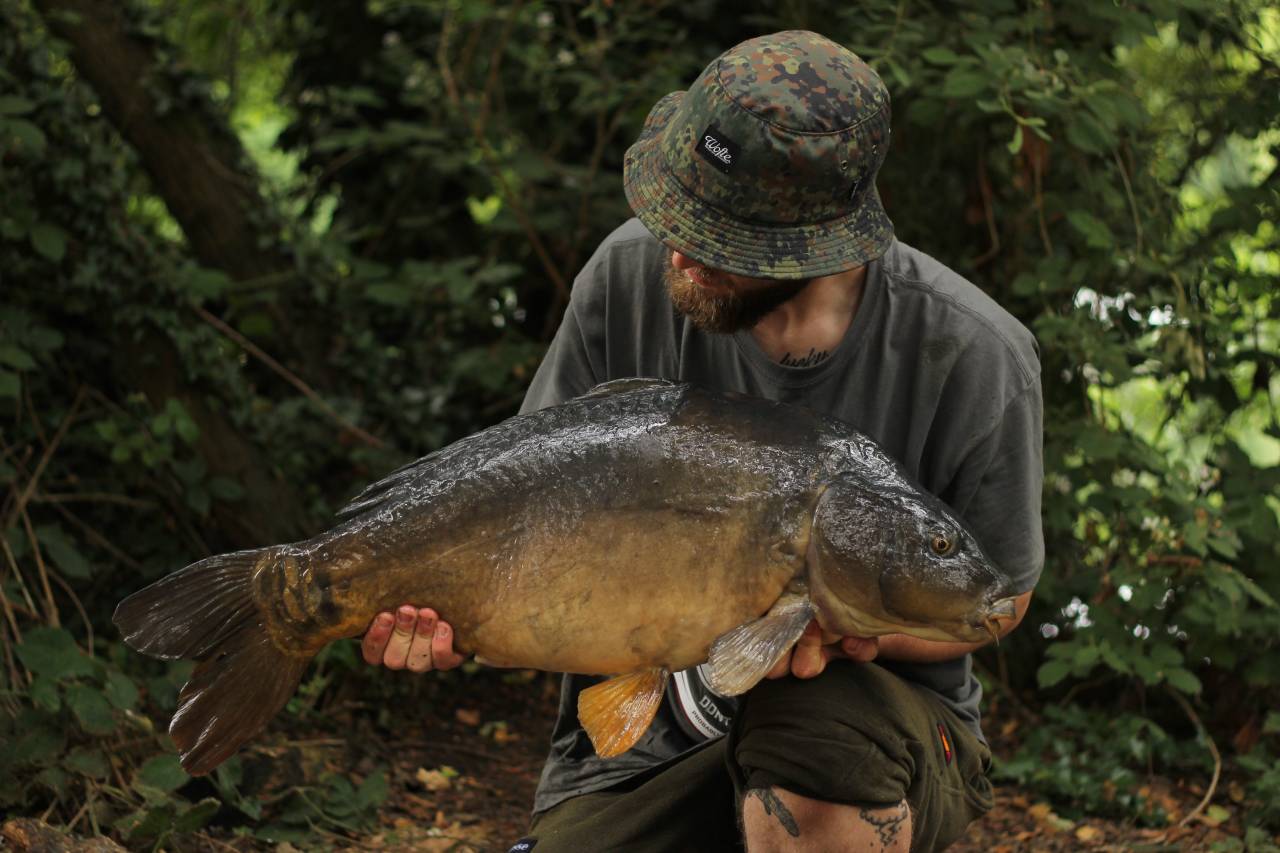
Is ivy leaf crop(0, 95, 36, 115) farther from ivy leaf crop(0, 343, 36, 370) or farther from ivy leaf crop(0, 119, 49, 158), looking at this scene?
ivy leaf crop(0, 343, 36, 370)

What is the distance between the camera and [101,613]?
4.59 m

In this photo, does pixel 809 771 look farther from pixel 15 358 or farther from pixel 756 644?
pixel 15 358

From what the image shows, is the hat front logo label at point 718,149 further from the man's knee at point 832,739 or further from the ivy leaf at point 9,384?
the ivy leaf at point 9,384

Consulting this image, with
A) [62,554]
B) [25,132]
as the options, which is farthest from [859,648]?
[25,132]

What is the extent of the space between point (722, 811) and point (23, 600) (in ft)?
7.02

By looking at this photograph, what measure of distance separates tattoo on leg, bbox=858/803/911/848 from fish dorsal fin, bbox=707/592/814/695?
356 mm

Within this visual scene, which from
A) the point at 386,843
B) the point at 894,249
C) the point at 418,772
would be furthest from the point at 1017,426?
the point at 418,772

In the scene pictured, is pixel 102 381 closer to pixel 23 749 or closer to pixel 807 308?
pixel 23 749

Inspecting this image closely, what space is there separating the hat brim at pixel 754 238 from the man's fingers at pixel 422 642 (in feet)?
2.46

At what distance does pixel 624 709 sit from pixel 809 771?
339 millimetres

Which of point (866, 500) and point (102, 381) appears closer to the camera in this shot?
point (866, 500)

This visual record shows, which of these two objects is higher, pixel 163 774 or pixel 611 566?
pixel 611 566

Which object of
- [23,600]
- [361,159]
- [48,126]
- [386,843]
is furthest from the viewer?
[361,159]

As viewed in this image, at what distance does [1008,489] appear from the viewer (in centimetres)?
286
